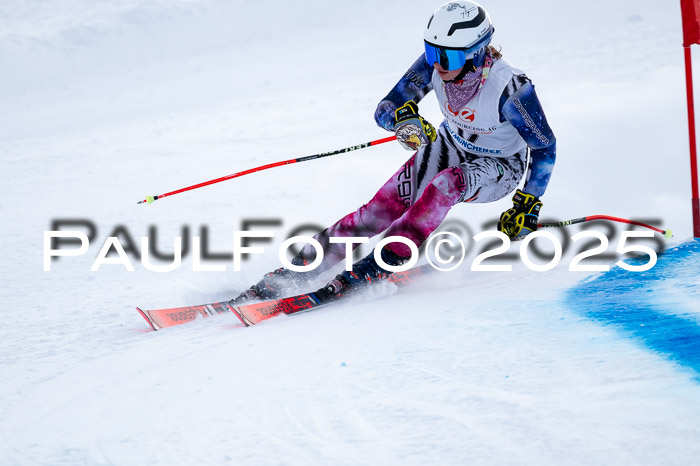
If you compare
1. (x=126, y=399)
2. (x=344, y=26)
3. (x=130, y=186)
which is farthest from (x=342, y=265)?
(x=344, y=26)

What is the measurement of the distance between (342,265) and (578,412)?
220 cm

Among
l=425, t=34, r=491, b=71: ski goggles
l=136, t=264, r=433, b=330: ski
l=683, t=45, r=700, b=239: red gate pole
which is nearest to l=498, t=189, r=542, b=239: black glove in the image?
l=425, t=34, r=491, b=71: ski goggles

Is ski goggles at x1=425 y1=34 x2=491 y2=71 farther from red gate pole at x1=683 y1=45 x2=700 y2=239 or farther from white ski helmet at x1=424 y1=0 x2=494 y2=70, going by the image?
red gate pole at x1=683 y1=45 x2=700 y2=239

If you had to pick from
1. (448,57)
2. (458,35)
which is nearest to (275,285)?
(448,57)

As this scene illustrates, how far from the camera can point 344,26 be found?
17.2 m

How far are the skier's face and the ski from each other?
1.18m

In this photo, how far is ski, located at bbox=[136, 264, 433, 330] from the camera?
11.2 feet

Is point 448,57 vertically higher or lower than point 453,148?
higher

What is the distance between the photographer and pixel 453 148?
3.93 metres

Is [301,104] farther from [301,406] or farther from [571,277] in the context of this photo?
[301,406]

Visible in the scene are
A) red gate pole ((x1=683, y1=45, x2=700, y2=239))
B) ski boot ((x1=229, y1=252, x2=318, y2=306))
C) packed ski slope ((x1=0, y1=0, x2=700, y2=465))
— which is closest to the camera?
packed ski slope ((x1=0, y1=0, x2=700, y2=465))

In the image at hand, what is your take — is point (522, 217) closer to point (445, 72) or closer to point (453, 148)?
point (453, 148)

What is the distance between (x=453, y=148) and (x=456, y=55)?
0.69 m

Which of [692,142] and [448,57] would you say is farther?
[692,142]
